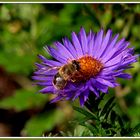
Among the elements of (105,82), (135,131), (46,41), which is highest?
(46,41)

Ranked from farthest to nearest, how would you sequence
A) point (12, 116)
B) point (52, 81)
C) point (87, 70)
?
point (12, 116), point (87, 70), point (52, 81)

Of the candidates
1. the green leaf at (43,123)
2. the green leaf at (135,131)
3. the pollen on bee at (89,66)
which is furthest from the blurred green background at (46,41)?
the green leaf at (135,131)

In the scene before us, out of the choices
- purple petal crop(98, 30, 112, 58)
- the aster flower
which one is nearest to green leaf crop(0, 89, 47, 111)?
the aster flower

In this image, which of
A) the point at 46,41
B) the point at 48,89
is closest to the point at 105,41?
the point at 48,89

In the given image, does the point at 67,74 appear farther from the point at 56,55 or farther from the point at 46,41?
the point at 46,41

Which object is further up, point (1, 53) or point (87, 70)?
point (1, 53)

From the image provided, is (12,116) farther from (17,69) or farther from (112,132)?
(112,132)

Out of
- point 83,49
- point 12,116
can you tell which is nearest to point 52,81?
point 83,49
